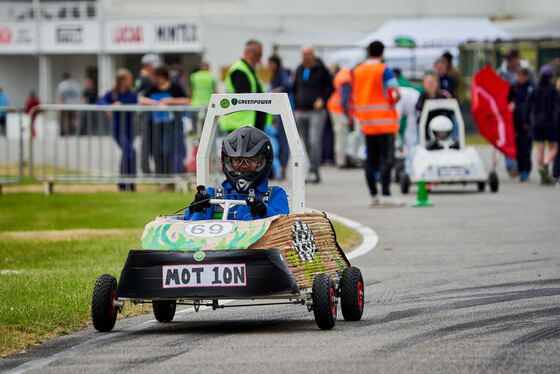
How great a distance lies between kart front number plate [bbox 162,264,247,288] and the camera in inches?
316

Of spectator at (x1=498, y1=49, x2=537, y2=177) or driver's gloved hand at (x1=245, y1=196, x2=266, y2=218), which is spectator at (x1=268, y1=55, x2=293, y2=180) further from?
driver's gloved hand at (x1=245, y1=196, x2=266, y2=218)

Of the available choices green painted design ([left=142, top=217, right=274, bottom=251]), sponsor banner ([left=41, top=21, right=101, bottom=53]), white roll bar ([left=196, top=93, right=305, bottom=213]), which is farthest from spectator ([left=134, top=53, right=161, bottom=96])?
sponsor banner ([left=41, top=21, right=101, bottom=53])

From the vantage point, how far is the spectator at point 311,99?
904 inches

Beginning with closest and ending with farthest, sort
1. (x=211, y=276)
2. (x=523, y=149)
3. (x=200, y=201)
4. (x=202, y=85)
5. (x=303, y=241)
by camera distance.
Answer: (x=211, y=276) → (x=303, y=241) → (x=200, y=201) → (x=523, y=149) → (x=202, y=85)

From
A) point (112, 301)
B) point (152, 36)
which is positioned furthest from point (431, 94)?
point (152, 36)

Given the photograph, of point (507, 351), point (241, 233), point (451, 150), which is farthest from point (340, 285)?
point (451, 150)

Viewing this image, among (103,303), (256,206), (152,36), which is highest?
(152,36)

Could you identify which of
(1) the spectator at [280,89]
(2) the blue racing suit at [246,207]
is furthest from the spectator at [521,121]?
(2) the blue racing suit at [246,207]

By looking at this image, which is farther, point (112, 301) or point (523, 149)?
point (523, 149)

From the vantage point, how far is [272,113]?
359 inches

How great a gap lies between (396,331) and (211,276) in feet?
3.90

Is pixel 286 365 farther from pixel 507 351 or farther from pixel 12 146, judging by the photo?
pixel 12 146

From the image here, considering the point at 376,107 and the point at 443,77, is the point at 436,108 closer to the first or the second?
the point at 443,77

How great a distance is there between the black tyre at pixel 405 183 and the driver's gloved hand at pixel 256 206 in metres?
12.3
